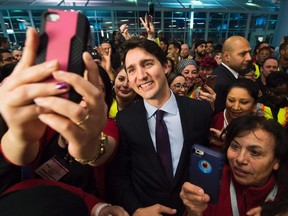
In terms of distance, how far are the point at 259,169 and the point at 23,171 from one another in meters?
1.13

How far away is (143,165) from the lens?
3.69 feet

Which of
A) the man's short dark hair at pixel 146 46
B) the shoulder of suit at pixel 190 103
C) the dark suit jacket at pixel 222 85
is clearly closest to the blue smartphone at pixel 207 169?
the shoulder of suit at pixel 190 103

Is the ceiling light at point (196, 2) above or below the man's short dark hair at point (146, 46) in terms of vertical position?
above

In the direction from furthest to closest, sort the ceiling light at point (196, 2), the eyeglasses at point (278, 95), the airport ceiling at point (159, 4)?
the ceiling light at point (196, 2) < the airport ceiling at point (159, 4) < the eyeglasses at point (278, 95)

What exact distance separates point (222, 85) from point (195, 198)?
5.80 ft

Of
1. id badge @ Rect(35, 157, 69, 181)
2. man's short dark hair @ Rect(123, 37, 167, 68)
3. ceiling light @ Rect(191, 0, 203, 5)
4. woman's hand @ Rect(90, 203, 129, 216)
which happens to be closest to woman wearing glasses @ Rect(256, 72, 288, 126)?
man's short dark hair @ Rect(123, 37, 167, 68)

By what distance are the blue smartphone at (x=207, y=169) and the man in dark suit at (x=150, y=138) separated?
11.7 inches

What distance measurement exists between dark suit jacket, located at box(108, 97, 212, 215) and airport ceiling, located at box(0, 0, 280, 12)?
34.0ft

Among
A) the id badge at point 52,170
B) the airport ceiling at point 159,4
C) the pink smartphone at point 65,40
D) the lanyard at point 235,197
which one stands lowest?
the lanyard at point 235,197

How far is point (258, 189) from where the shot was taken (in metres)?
1.03

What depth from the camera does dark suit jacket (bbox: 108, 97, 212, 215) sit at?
1.10m

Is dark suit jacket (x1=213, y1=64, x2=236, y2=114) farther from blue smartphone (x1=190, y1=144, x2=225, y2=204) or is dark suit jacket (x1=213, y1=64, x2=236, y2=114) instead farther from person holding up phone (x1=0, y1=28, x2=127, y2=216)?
person holding up phone (x1=0, y1=28, x2=127, y2=216)

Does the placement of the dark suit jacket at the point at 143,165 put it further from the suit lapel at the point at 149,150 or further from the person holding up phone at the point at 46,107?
the person holding up phone at the point at 46,107

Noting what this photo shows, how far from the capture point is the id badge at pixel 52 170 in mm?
814
